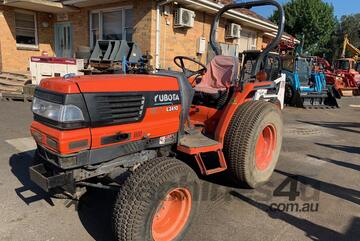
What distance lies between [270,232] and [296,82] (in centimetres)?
965

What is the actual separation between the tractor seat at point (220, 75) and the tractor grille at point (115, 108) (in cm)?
152

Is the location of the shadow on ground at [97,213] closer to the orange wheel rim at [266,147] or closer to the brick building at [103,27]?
the orange wheel rim at [266,147]

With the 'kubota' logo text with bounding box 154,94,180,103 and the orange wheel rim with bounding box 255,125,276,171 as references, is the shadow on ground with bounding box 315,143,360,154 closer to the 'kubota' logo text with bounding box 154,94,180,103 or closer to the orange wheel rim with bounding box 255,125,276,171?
the orange wheel rim with bounding box 255,125,276,171

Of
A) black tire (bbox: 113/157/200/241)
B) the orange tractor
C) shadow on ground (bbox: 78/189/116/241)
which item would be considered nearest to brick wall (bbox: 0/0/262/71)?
the orange tractor

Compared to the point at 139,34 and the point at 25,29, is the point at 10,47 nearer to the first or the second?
the point at 25,29

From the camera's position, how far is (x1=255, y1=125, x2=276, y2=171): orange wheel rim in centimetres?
407

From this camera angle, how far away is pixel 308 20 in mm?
28250

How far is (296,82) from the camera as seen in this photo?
11.6 metres

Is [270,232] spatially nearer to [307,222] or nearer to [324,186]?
[307,222]

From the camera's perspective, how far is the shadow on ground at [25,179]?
3.48 meters

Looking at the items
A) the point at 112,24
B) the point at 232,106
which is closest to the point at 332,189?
the point at 232,106

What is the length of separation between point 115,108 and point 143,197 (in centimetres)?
73

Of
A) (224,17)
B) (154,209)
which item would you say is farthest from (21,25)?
(154,209)

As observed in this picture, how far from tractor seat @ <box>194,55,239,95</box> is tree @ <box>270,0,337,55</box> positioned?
26.1m
